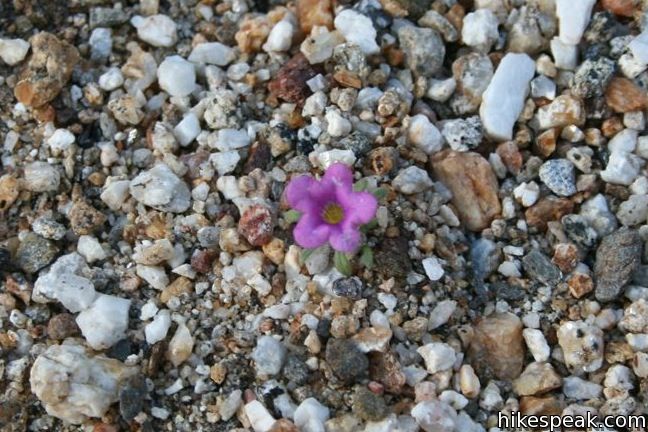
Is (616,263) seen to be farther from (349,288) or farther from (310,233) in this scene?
(310,233)

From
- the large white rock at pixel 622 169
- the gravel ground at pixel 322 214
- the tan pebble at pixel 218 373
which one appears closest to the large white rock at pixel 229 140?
the gravel ground at pixel 322 214

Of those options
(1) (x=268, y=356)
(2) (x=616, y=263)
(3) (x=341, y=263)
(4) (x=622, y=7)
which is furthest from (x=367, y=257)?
(4) (x=622, y=7)

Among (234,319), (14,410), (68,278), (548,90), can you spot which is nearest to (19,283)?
→ (68,278)

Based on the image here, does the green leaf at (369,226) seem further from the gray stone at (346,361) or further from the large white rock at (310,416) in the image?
the large white rock at (310,416)

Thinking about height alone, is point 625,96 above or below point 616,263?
above

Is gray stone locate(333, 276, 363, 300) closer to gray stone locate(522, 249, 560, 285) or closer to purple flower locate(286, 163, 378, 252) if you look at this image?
purple flower locate(286, 163, 378, 252)

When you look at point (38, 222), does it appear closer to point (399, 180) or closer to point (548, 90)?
point (399, 180)

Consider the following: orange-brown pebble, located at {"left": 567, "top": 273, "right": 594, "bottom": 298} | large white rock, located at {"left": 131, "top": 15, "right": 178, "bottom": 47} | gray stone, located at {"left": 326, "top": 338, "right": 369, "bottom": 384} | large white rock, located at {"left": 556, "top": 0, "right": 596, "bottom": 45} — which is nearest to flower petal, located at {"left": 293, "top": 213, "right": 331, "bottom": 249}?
gray stone, located at {"left": 326, "top": 338, "right": 369, "bottom": 384}
